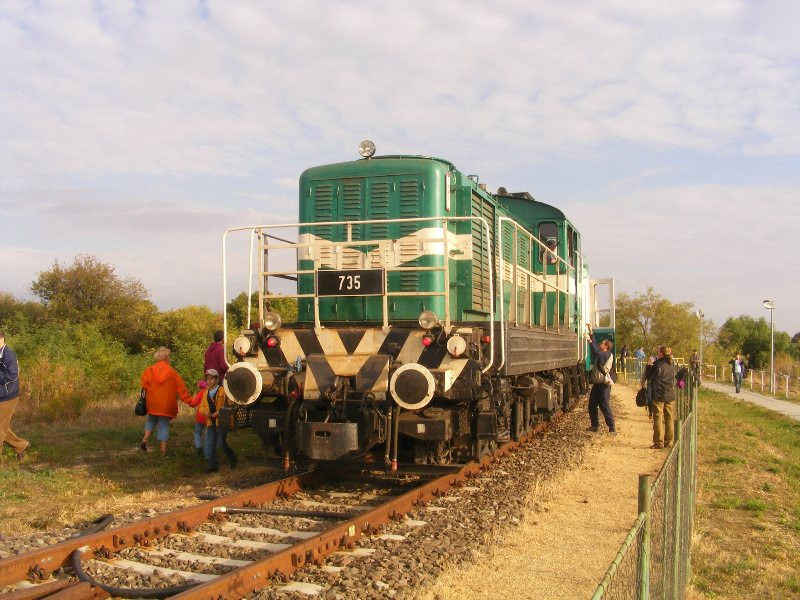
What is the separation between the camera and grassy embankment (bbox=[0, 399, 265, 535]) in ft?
21.9

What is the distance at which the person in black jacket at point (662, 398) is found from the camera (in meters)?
10.8

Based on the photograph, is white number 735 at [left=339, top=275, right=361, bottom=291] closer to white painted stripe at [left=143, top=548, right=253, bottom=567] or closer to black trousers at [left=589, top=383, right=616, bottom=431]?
white painted stripe at [left=143, top=548, right=253, bottom=567]

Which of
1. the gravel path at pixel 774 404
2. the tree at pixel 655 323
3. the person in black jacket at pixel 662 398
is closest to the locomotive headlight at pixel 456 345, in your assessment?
the person in black jacket at pixel 662 398

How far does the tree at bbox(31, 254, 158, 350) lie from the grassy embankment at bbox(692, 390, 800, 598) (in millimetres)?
23634

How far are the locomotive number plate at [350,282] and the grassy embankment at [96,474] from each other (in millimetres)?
1937

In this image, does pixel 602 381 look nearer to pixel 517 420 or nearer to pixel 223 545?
pixel 517 420

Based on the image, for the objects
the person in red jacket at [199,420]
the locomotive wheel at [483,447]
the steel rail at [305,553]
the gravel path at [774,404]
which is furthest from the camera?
the gravel path at [774,404]

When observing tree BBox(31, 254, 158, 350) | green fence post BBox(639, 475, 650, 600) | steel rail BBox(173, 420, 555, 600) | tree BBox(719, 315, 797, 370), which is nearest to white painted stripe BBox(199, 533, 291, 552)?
steel rail BBox(173, 420, 555, 600)

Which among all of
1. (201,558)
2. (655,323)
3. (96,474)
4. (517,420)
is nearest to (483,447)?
(517,420)

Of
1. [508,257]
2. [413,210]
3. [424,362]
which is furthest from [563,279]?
[424,362]

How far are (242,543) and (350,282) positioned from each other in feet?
8.97

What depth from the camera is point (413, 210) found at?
831 centimetres

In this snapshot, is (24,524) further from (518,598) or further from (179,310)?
(179,310)

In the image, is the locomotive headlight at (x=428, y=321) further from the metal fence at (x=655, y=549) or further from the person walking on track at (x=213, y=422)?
the person walking on track at (x=213, y=422)
